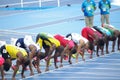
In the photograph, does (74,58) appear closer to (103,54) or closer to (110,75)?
(103,54)

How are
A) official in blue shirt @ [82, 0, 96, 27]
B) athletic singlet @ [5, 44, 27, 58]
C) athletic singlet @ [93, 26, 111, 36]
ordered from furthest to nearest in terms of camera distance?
official in blue shirt @ [82, 0, 96, 27] → athletic singlet @ [93, 26, 111, 36] → athletic singlet @ [5, 44, 27, 58]

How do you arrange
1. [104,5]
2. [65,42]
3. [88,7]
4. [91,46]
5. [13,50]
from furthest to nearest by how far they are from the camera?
[104,5] < [88,7] < [91,46] < [65,42] < [13,50]

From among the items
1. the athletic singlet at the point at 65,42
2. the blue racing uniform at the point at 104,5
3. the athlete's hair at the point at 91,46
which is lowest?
the athlete's hair at the point at 91,46

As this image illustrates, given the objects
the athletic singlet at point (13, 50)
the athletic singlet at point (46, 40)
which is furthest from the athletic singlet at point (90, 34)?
the athletic singlet at point (13, 50)

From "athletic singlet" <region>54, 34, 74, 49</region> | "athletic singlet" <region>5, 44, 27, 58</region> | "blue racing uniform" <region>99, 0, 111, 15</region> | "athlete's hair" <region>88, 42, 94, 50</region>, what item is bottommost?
"athlete's hair" <region>88, 42, 94, 50</region>

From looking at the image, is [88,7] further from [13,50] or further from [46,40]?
[13,50]

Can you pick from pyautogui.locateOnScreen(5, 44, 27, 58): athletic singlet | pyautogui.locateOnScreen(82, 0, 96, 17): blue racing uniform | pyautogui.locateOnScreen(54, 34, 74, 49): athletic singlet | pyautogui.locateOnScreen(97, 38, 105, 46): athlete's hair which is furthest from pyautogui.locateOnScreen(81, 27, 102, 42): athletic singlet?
pyautogui.locateOnScreen(82, 0, 96, 17): blue racing uniform

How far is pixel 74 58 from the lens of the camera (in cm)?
1364

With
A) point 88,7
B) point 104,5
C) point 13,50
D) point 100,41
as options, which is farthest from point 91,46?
point 104,5

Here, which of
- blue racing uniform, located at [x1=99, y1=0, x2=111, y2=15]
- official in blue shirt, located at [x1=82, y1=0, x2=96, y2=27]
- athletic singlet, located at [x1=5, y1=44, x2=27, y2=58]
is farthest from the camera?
blue racing uniform, located at [x1=99, y1=0, x2=111, y2=15]

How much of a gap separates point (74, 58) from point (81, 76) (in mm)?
2449

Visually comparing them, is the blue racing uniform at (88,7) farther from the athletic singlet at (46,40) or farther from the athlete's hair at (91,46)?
the athletic singlet at (46,40)

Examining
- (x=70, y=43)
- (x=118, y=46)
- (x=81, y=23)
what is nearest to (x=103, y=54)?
(x=118, y=46)

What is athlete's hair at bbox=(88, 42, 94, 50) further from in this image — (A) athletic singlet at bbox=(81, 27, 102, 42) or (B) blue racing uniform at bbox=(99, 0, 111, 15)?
(B) blue racing uniform at bbox=(99, 0, 111, 15)
